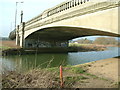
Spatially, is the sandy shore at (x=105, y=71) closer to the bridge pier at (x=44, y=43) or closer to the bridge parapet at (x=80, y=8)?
the bridge parapet at (x=80, y=8)

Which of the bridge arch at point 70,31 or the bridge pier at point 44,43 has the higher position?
the bridge arch at point 70,31

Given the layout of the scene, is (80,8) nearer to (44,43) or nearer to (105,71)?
Result: (105,71)

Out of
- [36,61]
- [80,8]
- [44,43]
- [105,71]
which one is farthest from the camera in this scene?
[44,43]

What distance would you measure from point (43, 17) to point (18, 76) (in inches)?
587

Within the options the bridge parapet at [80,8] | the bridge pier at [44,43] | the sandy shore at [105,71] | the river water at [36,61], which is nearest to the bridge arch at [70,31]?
the bridge parapet at [80,8]

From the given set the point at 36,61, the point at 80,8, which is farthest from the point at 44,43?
the point at 80,8

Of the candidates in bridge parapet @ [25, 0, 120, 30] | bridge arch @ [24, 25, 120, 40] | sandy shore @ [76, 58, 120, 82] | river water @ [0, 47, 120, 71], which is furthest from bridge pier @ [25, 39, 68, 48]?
sandy shore @ [76, 58, 120, 82]

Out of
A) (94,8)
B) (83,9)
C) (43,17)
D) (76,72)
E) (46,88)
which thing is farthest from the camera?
(43,17)

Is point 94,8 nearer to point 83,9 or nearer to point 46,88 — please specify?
point 83,9

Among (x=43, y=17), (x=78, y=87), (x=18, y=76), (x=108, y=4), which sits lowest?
(x=78, y=87)

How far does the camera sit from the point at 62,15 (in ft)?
42.8

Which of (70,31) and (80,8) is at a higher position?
(80,8)

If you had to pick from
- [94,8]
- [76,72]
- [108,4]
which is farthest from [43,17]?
[76,72]

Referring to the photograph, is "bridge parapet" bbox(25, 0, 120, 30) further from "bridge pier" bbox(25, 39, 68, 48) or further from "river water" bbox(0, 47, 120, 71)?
"bridge pier" bbox(25, 39, 68, 48)
